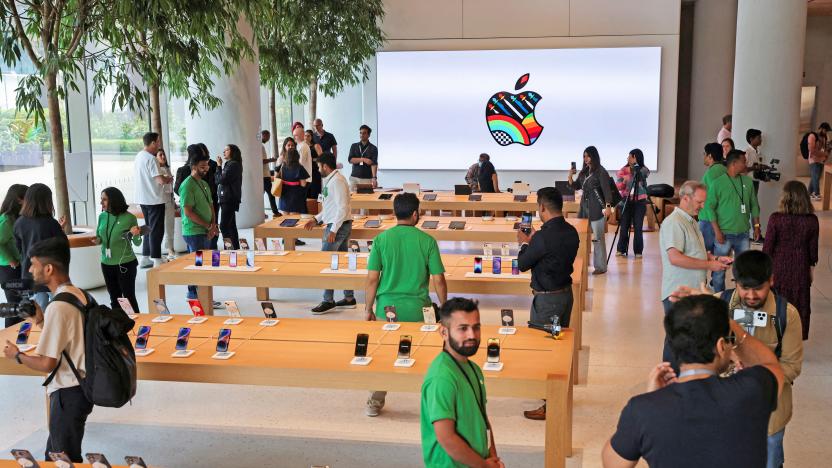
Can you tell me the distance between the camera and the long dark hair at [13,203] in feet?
21.8

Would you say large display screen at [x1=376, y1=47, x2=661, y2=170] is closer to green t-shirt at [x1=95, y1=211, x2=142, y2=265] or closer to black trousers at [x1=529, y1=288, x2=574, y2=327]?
green t-shirt at [x1=95, y1=211, x2=142, y2=265]

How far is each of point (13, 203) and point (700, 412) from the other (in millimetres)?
5726

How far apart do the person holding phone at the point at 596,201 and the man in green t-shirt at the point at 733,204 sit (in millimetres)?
1654

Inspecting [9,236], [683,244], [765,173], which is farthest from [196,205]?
[765,173]

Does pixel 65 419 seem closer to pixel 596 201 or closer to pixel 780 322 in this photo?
pixel 780 322

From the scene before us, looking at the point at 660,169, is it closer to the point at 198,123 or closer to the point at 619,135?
the point at 619,135

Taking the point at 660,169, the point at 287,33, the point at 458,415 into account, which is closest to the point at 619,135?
the point at 660,169

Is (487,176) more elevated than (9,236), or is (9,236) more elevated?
(487,176)

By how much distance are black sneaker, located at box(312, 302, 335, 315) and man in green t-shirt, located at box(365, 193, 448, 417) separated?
3.11m

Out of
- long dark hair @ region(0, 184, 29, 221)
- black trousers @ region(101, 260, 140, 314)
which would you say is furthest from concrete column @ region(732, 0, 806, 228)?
long dark hair @ region(0, 184, 29, 221)

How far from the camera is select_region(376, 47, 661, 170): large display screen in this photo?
55.8ft

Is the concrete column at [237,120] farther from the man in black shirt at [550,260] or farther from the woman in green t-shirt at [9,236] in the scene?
the man in black shirt at [550,260]

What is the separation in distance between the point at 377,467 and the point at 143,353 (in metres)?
1.45

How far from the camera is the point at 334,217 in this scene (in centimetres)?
842
